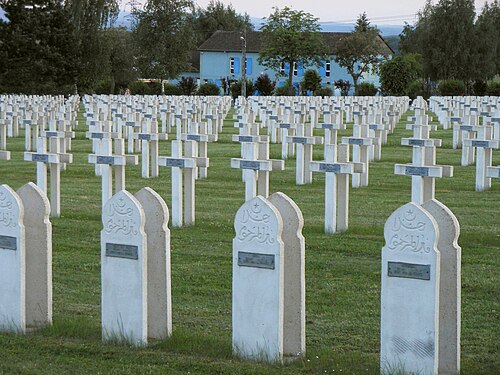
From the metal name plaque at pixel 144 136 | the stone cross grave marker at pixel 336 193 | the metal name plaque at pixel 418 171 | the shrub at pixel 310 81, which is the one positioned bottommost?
the stone cross grave marker at pixel 336 193

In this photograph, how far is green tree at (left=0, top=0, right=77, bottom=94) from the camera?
62.9 meters

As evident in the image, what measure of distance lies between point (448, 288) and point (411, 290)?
337 mm

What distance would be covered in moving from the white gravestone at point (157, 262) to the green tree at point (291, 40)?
59948 millimetres

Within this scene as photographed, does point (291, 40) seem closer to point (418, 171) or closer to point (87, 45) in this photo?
point (87, 45)

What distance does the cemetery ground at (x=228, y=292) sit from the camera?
6359 mm

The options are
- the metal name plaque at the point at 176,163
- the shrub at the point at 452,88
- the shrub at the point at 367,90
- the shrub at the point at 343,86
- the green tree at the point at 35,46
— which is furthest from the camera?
the shrub at the point at 343,86

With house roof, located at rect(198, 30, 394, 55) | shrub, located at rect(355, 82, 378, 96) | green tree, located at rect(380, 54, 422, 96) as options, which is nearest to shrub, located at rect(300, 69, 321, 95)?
shrub, located at rect(355, 82, 378, 96)

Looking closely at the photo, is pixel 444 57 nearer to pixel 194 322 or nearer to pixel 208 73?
pixel 208 73

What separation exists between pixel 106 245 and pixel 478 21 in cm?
8484

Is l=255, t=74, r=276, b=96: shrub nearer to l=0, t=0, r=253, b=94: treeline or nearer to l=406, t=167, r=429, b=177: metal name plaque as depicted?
l=0, t=0, r=253, b=94: treeline

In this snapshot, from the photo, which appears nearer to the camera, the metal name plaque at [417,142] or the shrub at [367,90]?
the metal name plaque at [417,142]

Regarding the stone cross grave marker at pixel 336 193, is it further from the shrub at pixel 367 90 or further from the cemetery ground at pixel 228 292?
the shrub at pixel 367 90

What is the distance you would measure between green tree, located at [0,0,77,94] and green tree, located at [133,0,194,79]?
23360 millimetres

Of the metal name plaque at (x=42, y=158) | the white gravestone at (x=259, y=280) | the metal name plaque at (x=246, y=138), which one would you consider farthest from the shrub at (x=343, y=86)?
the white gravestone at (x=259, y=280)
